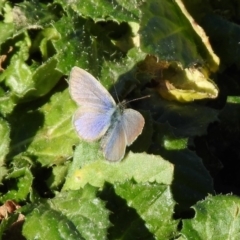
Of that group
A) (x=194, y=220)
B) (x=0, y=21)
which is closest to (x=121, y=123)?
(x=194, y=220)

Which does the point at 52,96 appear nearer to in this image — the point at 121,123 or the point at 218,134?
the point at 121,123

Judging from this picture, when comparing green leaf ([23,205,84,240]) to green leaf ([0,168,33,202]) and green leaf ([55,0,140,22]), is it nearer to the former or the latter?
green leaf ([0,168,33,202])

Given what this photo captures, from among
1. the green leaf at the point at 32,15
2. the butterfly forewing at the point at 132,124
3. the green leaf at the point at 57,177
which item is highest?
the green leaf at the point at 32,15

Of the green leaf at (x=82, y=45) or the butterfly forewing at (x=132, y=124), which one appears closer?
the butterfly forewing at (x=132, y=124)

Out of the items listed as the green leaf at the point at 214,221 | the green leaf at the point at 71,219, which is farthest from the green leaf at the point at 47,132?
the green leaf at the point at 214,221

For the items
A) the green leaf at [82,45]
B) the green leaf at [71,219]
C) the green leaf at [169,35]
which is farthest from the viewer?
the green leaf at [82,45]

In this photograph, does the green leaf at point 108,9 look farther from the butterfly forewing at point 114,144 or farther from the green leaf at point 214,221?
the green leaf at point 214,221

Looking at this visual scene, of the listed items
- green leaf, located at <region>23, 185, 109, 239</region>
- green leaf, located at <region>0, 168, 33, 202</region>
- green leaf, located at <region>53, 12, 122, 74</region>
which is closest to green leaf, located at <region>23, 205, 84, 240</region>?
green leaf, located at <region>23, 185, 109, 239</region>

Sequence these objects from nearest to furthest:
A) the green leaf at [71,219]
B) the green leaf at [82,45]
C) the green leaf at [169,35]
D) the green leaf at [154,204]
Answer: the green leaf at [71,219], the green leaf at [154,204], the green leaf at [169,35], the green leaf at [82,45]
